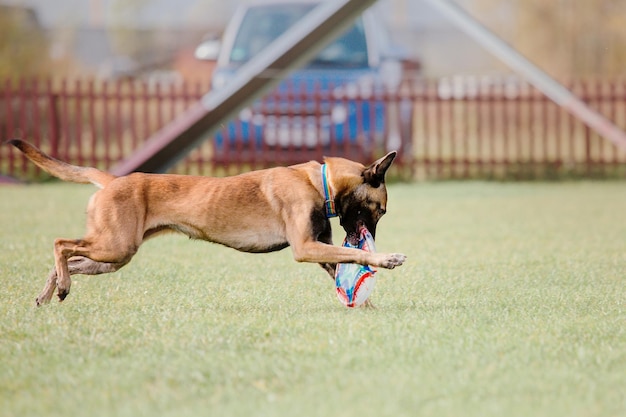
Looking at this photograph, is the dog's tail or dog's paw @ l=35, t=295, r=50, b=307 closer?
dog's paw @ l=35, t=295, r=50, b=307

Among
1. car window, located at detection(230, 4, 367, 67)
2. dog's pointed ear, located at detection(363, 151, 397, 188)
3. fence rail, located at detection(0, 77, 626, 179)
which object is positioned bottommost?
fence rail, located at detection(0, 77, 626, 179)

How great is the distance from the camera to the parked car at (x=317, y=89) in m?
15.7


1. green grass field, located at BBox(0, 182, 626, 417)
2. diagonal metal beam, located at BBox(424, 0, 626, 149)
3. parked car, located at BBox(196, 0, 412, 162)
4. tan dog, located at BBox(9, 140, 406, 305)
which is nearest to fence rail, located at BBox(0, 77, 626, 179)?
parked car, located at BBox(196, 0, 412, 162)

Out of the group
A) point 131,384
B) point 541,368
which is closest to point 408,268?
point 541,368

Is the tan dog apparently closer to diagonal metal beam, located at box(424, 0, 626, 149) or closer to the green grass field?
the green grass field

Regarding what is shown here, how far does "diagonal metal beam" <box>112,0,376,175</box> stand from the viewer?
40.5 feet

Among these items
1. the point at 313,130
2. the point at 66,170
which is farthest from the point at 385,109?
the point at 66,170

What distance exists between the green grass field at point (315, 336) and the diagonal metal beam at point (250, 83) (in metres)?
3.63

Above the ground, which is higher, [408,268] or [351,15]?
[351,15]

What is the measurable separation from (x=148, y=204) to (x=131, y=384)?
6.68ft

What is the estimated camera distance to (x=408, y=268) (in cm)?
791

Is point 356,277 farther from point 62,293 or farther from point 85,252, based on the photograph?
point 62,293

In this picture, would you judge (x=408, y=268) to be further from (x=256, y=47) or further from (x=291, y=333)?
(x=256, y=47)

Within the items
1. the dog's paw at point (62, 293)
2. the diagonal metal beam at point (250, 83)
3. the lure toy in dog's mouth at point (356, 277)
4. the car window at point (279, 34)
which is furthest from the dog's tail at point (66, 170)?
the car window at point (279, 34)
